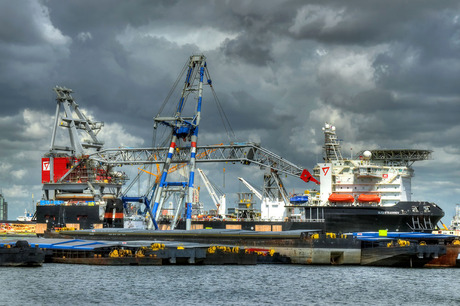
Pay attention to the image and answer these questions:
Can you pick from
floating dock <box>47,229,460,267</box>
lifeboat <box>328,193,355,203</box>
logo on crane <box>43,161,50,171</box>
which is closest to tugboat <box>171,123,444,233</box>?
lifeboat <box>328,193,355,203</box>

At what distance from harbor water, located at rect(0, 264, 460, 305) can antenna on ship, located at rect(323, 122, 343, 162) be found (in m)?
35.8

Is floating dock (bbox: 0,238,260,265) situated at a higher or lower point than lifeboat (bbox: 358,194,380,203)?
lower

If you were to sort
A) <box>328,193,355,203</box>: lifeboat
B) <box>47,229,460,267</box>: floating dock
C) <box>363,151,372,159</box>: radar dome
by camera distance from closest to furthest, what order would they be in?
<box>47,229,460,267</box>: floating dock, <box>328,193,355,203</box>: lifeboat, <box>363,151,372,159</box>: radar dome

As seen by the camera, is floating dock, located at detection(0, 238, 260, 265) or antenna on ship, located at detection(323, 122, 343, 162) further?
antenna on ship, located at detection(323, 122, 343, 162)

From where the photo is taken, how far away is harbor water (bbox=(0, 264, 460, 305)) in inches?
1868

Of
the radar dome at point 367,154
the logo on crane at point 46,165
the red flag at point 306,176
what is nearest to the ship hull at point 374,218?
the red flag at point 306,176

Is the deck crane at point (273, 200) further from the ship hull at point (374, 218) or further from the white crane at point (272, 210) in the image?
the ship hull at point (374, 218)

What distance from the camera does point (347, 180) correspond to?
326ft

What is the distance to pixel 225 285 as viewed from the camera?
54344 mm

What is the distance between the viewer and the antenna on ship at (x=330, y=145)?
10372cm

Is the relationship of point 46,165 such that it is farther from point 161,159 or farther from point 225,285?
point 225,285

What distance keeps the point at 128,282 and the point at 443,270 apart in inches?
1297

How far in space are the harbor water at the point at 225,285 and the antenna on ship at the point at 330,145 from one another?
118ft

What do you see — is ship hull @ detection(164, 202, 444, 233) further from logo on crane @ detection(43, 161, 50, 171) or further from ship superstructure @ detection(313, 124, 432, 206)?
logo on crane @ detection(43, 161, 50, 171)
